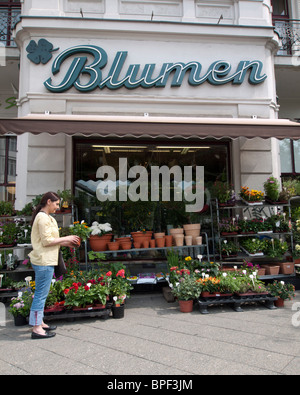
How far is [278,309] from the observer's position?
16.1 ft

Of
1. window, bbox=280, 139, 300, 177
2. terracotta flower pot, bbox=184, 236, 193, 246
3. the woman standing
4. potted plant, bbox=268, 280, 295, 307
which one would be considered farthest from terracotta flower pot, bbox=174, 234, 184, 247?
window, bbox=280, 139, 300, 177

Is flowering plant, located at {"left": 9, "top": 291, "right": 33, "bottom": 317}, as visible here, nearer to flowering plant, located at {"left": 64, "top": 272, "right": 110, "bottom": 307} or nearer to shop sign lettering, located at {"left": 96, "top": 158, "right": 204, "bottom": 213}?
flowering plant, located at {"left": 64, "top": 272, "right": 110, "bottom": 307}

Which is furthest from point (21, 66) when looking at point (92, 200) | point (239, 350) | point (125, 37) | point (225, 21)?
point (239, 350)

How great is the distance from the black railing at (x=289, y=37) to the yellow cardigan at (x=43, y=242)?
8346 millimetres

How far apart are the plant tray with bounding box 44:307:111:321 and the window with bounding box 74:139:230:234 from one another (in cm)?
243

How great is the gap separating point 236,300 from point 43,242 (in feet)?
10.3

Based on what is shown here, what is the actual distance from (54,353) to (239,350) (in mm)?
2063

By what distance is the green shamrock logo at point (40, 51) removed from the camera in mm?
6809

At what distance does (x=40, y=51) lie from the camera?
684 cm

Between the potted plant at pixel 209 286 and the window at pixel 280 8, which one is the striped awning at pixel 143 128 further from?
the window at pixel 280 8

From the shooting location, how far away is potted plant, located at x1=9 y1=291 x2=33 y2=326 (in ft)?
14.2
